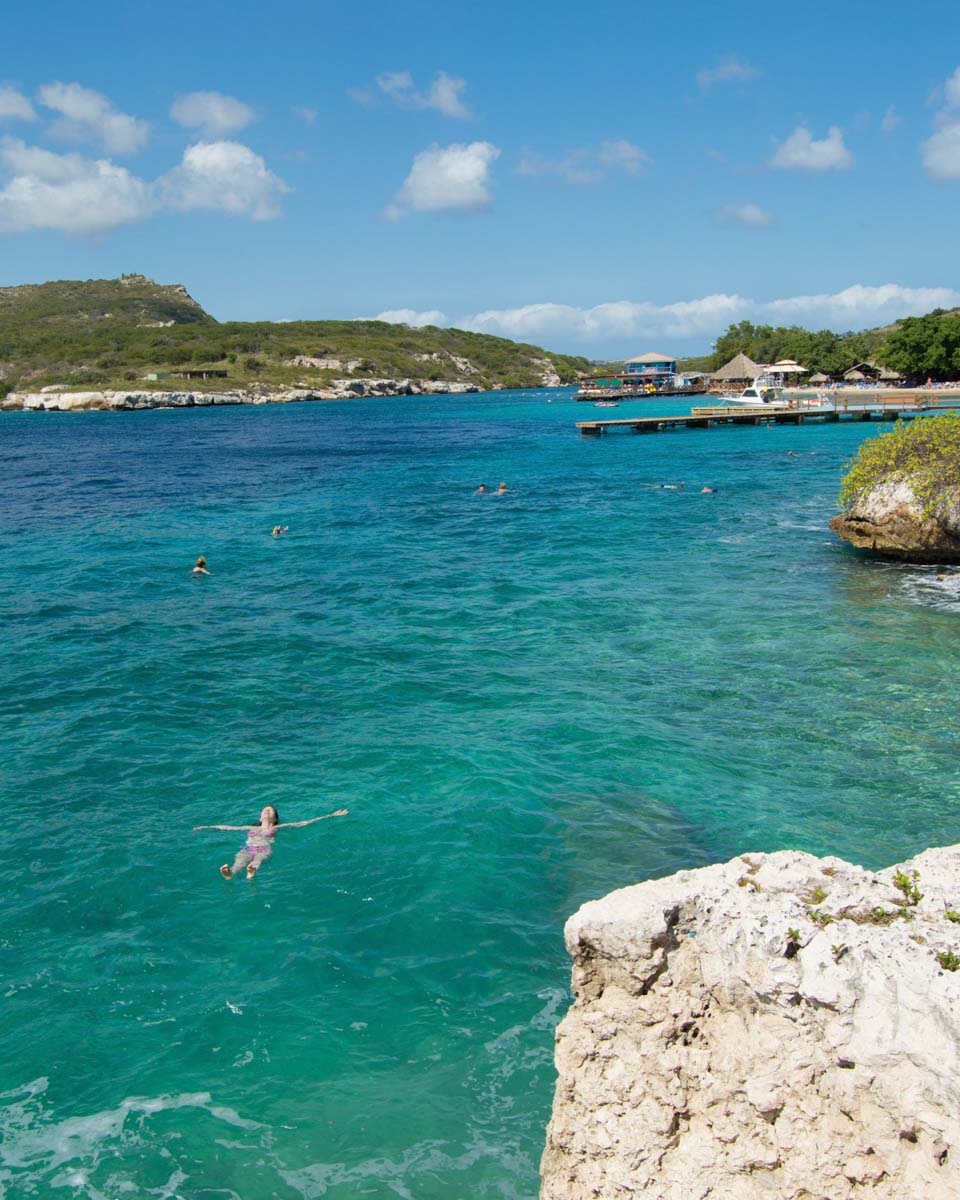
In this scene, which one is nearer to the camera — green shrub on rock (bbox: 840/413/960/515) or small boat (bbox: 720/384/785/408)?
green shrub on rock (bbox: 840/413/960/515)

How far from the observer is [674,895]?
640 cm

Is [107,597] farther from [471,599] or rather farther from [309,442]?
[309,442]

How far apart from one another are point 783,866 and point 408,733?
1096 cm

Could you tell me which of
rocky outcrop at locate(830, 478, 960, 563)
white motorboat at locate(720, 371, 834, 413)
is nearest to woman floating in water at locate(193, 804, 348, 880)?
rocky outcrop at locate(830, 478, 960, 563)

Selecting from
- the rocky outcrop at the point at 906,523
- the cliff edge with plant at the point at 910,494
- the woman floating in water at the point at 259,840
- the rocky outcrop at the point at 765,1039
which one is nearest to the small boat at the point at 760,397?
the cliff edge with plant at the point at 910,494

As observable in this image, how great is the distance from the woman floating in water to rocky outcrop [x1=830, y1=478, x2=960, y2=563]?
23.4 meters

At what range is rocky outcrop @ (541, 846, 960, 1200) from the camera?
17.5 ft

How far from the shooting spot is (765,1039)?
584 centimetres

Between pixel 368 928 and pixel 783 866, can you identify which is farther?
pixel 368 928

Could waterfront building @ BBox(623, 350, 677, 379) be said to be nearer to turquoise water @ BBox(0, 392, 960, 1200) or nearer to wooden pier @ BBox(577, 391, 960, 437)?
wooden pier @ BBox(577, 391, 960, 437)

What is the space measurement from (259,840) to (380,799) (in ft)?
7.19

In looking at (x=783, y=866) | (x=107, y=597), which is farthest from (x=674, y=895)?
(x=107, y=597)

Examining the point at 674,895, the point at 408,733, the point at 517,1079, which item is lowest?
the point at 517,1079

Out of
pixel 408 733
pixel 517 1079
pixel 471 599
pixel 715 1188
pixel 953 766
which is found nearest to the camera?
pixel 715 1188
